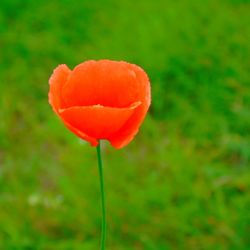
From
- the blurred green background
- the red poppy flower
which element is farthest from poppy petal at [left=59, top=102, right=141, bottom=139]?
the blurred green background

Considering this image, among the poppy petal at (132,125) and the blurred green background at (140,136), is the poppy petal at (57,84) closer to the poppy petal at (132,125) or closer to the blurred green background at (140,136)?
the poppy petal at (132,125)

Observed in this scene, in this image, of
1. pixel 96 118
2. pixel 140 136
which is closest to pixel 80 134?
pixel 96 118

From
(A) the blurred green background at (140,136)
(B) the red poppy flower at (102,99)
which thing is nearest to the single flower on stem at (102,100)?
(B) the red poppy flower at (102,99)

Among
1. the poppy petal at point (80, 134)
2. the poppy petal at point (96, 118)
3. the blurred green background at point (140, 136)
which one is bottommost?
the blurred green background at point (140, 136)

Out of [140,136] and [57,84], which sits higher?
[57,84]

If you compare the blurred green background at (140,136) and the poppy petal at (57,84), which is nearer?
the poppy petal at (57,84)

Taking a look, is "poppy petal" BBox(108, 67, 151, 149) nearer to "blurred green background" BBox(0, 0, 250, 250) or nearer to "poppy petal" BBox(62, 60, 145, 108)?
"poppy petal" BBox(62, 60, 145, 108)

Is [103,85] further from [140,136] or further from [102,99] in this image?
[140,136]

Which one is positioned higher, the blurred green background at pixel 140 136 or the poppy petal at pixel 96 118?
the poppy petal at pixel 96 118
